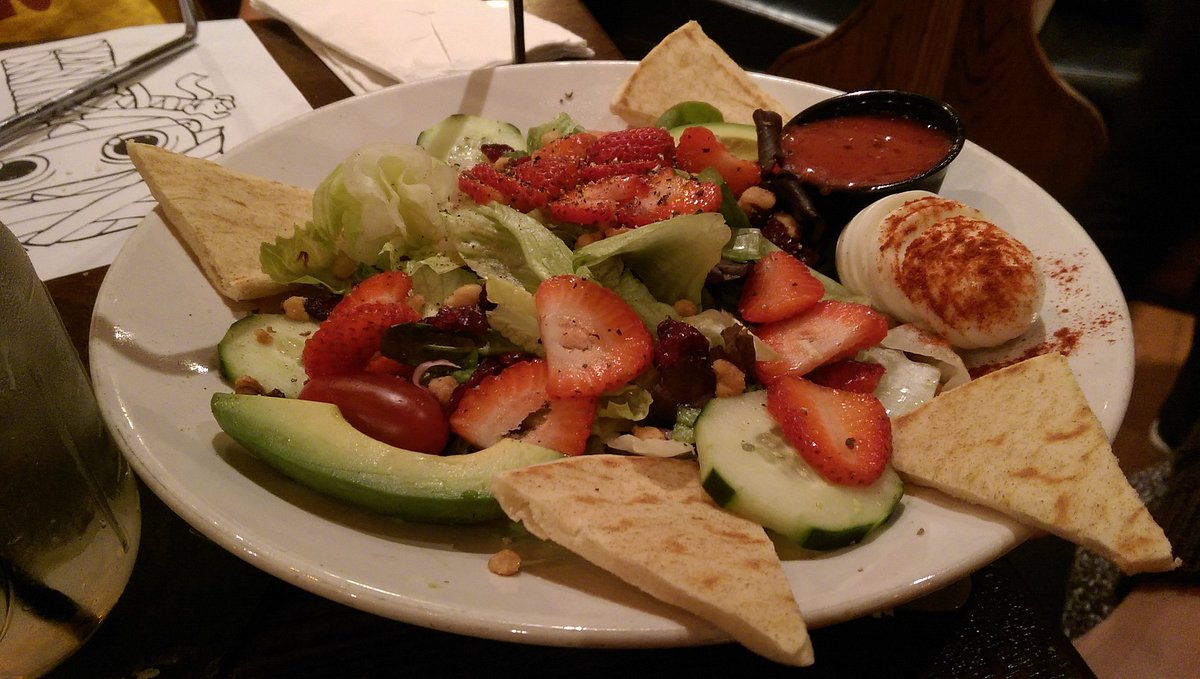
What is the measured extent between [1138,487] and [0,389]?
366 centimetres

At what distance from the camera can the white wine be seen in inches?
50.5

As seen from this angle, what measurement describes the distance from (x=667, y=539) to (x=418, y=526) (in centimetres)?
50

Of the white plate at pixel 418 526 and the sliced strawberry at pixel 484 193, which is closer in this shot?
the white plate at pixel 418 526

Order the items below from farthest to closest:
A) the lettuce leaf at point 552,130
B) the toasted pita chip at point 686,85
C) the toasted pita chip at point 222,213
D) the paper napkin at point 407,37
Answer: the paper napkin at point 407,37 → the toasted pita chip at point 686,85 → the lettuce leaf at point 552,130 → the toasted pita chip at point 222,213

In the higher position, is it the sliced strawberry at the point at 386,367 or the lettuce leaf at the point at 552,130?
the lettuce leaf at the point at 552,130

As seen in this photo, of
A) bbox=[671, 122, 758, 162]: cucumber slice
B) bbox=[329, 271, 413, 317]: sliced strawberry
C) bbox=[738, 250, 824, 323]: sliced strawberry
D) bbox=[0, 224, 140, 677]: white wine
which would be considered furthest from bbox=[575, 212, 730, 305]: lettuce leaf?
bbox=[0, 224, 140, 677]: white wine

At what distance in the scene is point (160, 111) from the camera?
9.74 feet

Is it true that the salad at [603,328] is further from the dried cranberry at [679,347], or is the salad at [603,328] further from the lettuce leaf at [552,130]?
the lettuce leaf at [552,130]

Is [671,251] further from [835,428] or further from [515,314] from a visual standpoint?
[835,428]

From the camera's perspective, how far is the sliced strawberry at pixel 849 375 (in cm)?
171

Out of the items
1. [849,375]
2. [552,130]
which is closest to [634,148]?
[552,130]

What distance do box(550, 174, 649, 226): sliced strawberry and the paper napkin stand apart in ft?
4.28

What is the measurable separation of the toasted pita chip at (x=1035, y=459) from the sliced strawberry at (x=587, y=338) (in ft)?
1.88

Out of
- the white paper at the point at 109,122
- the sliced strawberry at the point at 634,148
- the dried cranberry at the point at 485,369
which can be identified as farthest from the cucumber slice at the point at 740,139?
the white paper at the point at 109,122
